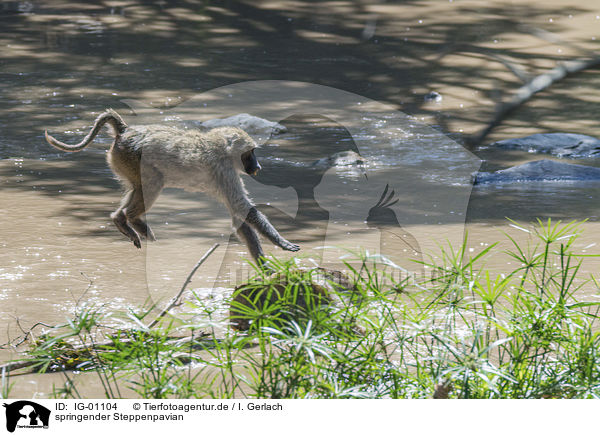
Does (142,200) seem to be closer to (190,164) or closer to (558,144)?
(190,164)

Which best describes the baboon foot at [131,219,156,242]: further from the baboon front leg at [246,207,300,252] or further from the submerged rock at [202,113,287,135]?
the submerged rock at [202,113,287,135]

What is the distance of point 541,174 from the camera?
28.4 ft

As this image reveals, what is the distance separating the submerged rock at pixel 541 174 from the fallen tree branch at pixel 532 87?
128 centimetres

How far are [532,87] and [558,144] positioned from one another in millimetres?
2523

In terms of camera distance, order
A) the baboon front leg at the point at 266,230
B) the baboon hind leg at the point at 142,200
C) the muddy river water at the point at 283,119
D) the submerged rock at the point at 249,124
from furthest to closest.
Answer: the submerged rock at the point at 249,124 → the muddy river water at the point at 283,119 → the baboon hind leg at the point at 142,200 → the baboon front leg at the point at 266,230

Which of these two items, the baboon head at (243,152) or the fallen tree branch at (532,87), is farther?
the fallen tree branch at (532,87)

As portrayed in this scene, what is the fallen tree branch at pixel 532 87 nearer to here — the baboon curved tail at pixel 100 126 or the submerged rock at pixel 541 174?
the submerged rock at pixel 541 174

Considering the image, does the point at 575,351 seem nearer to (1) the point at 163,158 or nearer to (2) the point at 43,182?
(1) the point at 163,158

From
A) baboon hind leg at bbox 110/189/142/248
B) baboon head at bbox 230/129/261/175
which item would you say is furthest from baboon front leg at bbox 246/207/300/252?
Answer: baboon hind leg at bbox 110/189/142/248
